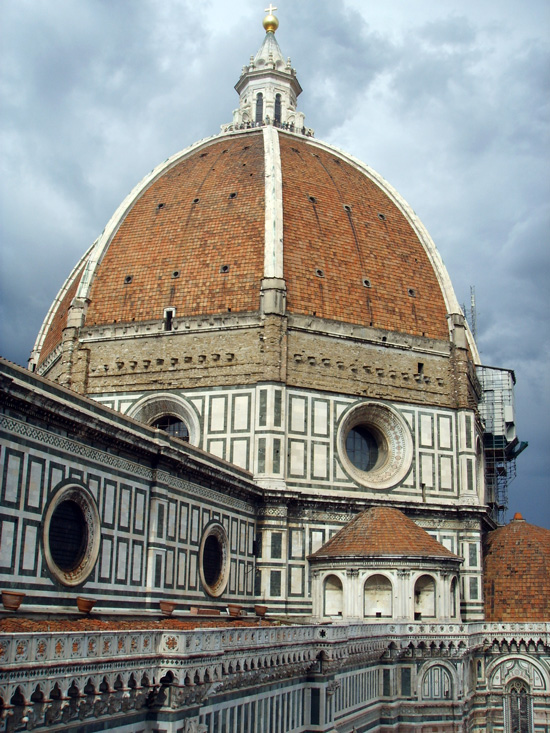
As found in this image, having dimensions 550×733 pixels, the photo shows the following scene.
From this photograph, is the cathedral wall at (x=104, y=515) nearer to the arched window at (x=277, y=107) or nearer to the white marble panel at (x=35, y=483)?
the white marble panel at (x=35, y=483)

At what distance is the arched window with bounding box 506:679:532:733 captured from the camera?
1359 inches

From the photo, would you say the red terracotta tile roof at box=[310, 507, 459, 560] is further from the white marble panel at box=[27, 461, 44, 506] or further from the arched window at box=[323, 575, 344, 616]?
the white marble panel at box=[27, 461, 44, 506]

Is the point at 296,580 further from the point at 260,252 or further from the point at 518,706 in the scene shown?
the point at 260,252

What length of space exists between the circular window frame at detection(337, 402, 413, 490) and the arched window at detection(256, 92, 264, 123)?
20186mm

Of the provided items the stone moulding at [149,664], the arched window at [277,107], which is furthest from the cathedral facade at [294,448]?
the arched window at [277,107]

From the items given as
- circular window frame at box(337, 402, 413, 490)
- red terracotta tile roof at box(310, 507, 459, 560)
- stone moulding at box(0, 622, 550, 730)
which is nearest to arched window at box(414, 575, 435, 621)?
red terracotta tile roof at box(310, 507, 459, 560)

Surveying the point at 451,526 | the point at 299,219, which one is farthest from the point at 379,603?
the point at 299,219

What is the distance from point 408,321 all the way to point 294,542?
Answer: 10841 mm

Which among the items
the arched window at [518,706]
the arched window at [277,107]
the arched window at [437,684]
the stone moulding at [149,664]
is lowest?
the arched window at [518,706]

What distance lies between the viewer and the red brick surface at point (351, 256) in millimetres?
36594

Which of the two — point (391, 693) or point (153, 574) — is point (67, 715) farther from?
point (391, 693)

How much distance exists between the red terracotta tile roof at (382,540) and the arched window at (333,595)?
37.8 inches

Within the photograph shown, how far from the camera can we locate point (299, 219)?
125ft

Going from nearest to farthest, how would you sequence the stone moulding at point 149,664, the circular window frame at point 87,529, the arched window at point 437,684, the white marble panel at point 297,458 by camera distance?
1. the stone moulding at point 149,664
2. the circular window frame at point 87,529
3. the arched window at point 437,684
4. the white marble panel at point 297,458
